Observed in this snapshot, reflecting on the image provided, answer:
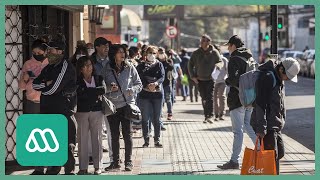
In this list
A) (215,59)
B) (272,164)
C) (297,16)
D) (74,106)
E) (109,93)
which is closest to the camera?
(272,164)

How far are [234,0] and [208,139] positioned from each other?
5.88 m

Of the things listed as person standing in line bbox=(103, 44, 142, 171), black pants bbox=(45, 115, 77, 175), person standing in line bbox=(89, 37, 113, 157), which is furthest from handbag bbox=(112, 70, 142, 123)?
black pants bbox=(45, 115, 77, 175)

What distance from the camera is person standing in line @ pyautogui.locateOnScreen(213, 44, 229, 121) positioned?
2017 cm

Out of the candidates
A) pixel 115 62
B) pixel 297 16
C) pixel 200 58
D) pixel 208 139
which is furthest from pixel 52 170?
pixel 297 16

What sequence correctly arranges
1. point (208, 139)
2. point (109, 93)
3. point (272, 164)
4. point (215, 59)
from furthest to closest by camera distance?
point (215, 59) → point (208, 139) → point (109, 93) → point (272, 164)

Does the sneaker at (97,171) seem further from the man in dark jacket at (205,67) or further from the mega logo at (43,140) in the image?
the man in dark jacket at (205,67)

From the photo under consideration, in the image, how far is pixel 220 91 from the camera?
66.6ft

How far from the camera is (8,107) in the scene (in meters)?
12.2

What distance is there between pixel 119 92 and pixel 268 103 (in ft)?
8.09

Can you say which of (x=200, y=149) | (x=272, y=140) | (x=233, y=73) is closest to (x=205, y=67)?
(x=200, y=149)

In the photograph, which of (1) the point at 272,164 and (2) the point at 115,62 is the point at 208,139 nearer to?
(2) the point at 115,62

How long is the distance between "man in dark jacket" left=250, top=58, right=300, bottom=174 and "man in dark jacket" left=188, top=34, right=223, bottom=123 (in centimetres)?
799

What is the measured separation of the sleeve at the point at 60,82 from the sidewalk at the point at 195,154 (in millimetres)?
1366

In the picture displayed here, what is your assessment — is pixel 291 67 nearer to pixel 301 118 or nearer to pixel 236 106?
pixel 236 106
